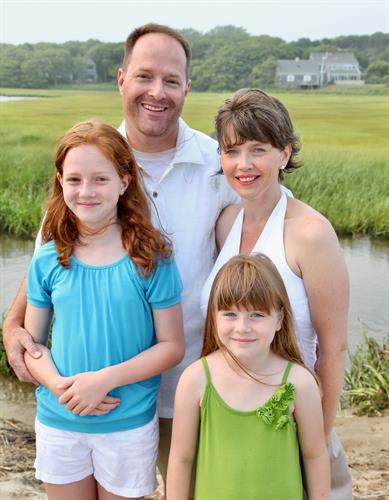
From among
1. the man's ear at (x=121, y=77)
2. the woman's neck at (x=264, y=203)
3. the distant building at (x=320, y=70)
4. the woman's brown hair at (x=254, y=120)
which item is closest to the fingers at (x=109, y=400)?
the woman's neck at (x=264, y=203)

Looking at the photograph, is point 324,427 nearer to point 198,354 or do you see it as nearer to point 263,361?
point 263,361

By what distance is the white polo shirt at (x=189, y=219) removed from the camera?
2248 millimetres

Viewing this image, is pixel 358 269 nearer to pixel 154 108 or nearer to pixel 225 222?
pixel 225 222

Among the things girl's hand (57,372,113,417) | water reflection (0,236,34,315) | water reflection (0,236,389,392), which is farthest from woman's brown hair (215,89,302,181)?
water reflection (0,236,34,315)

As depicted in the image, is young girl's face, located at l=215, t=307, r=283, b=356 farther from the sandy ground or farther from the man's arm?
the sandy ground

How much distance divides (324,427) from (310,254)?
531mm

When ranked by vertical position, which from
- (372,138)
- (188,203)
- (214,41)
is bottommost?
(372,138)

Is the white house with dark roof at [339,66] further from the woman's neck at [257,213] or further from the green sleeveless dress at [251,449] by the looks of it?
the green sleeveless dress at [251,449]

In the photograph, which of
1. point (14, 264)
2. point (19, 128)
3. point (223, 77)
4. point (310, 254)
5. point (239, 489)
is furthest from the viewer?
point (19, 128)

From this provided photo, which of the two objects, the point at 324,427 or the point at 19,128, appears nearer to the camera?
the point at 324,427

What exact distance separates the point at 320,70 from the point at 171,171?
1157 cm

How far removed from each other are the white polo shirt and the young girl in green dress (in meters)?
0.41

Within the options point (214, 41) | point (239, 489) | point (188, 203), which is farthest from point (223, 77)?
point (239, 489)

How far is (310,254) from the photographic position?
1.88 metres
